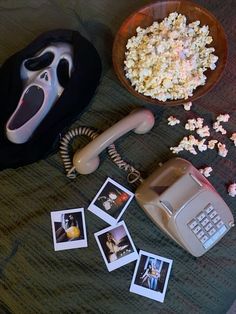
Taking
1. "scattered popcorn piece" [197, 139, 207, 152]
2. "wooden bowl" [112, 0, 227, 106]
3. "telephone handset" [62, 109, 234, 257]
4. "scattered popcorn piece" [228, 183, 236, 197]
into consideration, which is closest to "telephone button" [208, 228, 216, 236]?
"telephone handset" [62, 109, 234, 257]

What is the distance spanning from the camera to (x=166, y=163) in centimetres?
97

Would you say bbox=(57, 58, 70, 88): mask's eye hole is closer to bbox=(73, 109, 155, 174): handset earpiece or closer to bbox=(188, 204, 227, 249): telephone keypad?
bbox=(73, 109, 155, 174): handset earpiece

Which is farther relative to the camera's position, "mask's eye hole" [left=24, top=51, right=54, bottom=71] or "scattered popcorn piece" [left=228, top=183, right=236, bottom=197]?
"mask's eye hole" [left=24, top=51, right=54, bottom=71]

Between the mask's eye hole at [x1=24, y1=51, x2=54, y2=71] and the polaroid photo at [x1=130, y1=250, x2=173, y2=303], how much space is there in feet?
1.97

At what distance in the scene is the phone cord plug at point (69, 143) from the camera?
39.8 inches

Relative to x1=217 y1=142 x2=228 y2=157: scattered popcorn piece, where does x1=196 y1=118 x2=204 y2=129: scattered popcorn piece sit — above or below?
above

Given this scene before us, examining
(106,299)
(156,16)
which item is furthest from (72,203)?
(156,16)

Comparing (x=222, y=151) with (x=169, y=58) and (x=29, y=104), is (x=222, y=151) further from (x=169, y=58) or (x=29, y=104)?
(x=29, y=104)

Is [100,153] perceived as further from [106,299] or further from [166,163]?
[106,299]

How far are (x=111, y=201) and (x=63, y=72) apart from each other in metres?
0.41

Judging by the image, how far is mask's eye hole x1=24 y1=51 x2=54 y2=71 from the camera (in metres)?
→ 1.08

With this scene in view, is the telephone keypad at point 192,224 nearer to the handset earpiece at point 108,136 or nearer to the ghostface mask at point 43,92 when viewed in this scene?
the handset earpiece at point 108,136

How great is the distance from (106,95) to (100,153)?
184 millimetres

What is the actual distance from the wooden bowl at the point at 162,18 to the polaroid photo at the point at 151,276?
41 centimetres
